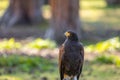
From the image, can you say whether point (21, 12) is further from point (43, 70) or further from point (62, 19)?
point (43, 70)

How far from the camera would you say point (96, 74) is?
11969 millimetres

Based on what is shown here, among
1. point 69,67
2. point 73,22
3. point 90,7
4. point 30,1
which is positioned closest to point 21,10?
point 30,1

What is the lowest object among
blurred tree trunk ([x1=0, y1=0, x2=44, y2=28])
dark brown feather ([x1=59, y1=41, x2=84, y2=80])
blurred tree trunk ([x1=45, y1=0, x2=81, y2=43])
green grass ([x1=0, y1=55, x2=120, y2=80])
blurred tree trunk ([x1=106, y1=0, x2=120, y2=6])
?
blurred tree trunk ([x1=106, y1=0, x2=120, y2=6])

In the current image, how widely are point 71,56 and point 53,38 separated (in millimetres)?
12320

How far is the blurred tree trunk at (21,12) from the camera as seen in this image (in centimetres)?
2425

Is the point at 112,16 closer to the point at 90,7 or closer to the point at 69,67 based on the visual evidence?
the point at 90,7

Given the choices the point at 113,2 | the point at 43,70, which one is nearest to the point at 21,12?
the point at 113,2

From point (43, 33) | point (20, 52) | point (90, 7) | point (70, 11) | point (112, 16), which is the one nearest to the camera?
point (20, 52)

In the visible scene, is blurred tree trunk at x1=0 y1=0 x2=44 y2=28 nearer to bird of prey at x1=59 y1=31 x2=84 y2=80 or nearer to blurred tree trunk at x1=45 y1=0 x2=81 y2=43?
blurred tree trunk at x1=45 y1=0 x2=81 y2=43

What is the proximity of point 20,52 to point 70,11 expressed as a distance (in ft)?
17.3

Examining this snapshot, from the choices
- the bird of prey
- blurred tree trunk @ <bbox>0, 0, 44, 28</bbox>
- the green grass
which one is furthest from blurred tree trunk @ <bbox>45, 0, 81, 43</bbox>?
the bird of prey

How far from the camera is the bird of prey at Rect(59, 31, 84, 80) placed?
7625mm

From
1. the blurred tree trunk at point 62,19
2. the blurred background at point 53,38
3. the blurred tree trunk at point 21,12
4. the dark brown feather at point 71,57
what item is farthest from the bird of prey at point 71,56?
the blurred tree trunk at point 21,12

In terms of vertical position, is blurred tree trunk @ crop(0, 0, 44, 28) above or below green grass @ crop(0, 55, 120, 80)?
below
